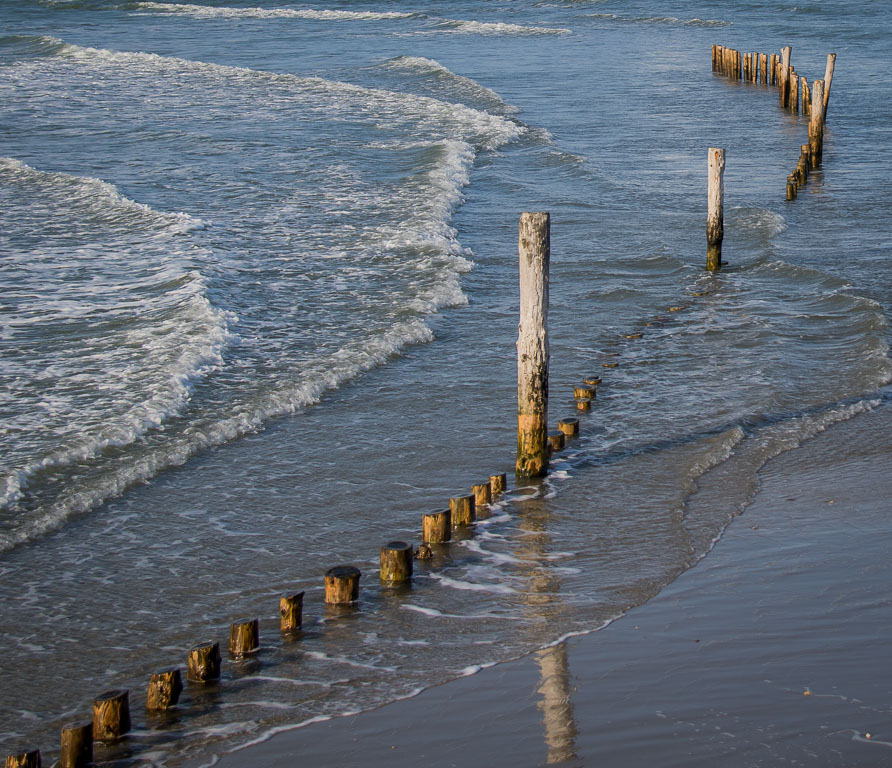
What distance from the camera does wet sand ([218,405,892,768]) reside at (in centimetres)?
547

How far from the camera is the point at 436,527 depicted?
8.34 metres

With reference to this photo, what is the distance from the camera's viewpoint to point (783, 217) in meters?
19.7

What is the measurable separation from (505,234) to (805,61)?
85.2 ft

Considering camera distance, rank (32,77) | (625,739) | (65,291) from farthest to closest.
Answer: (32,77)
(65,291)
(625,739)

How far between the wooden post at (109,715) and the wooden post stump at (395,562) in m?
2.22

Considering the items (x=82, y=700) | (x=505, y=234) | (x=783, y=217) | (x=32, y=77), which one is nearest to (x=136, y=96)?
(x=32, y=77)

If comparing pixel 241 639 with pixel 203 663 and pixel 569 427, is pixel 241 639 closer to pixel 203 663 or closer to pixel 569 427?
pixel 203 663

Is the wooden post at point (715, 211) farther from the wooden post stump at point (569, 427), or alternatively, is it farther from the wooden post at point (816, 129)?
the wooden post at point (816, 129)

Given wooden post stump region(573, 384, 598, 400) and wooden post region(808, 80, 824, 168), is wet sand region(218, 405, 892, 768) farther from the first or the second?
wooden post region(808, 80, 824, 168)

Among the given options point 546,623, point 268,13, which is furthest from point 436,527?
point 268,13

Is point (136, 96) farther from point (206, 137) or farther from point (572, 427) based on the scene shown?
point (572, 427)

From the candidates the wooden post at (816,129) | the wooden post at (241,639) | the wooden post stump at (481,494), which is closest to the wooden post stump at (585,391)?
the wooden post stump at (481,494)

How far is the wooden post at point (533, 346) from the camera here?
885cm

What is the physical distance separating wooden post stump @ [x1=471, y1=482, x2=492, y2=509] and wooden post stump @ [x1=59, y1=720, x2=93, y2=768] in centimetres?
384
